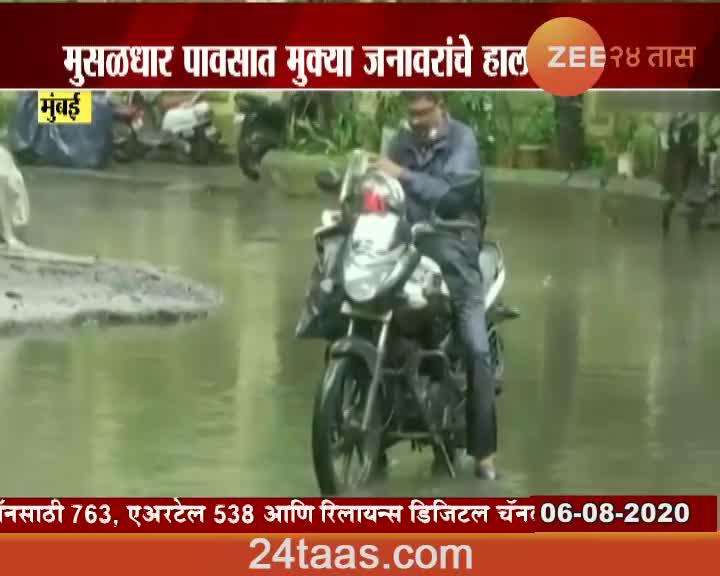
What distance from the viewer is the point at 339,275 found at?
5.53 m

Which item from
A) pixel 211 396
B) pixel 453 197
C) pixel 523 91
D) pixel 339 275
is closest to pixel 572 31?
pixel 523 91

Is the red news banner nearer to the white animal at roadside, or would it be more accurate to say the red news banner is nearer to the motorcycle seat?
the motorcycle seat

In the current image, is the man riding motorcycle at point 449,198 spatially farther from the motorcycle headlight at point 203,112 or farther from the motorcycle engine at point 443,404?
the motorcycle headlight at point 203,112

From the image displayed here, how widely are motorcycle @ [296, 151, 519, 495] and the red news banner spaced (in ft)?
0.93

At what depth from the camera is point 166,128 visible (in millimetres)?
5672

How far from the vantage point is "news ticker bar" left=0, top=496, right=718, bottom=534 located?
5.56 m

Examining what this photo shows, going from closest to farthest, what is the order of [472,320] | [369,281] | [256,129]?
[369,281] → [472,320] → [256,129]

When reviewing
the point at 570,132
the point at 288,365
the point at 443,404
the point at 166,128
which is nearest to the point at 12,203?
the point at 166,128

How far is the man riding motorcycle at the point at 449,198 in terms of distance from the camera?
5531 millimetres

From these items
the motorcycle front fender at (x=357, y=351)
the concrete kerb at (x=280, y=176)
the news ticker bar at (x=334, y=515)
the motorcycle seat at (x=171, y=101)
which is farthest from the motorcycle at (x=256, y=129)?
the news ticker bar at (x=334, y=515)

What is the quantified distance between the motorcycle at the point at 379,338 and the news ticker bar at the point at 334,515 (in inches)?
3.4

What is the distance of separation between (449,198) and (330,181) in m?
0.32

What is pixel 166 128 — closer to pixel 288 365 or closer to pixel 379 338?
pixel 288 365

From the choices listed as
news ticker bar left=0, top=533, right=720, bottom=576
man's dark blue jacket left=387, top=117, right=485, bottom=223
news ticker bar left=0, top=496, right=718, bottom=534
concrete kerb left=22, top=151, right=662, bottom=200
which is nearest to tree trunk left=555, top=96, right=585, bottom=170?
concrete kerb left=22, top=151, right=662, bottom=200
